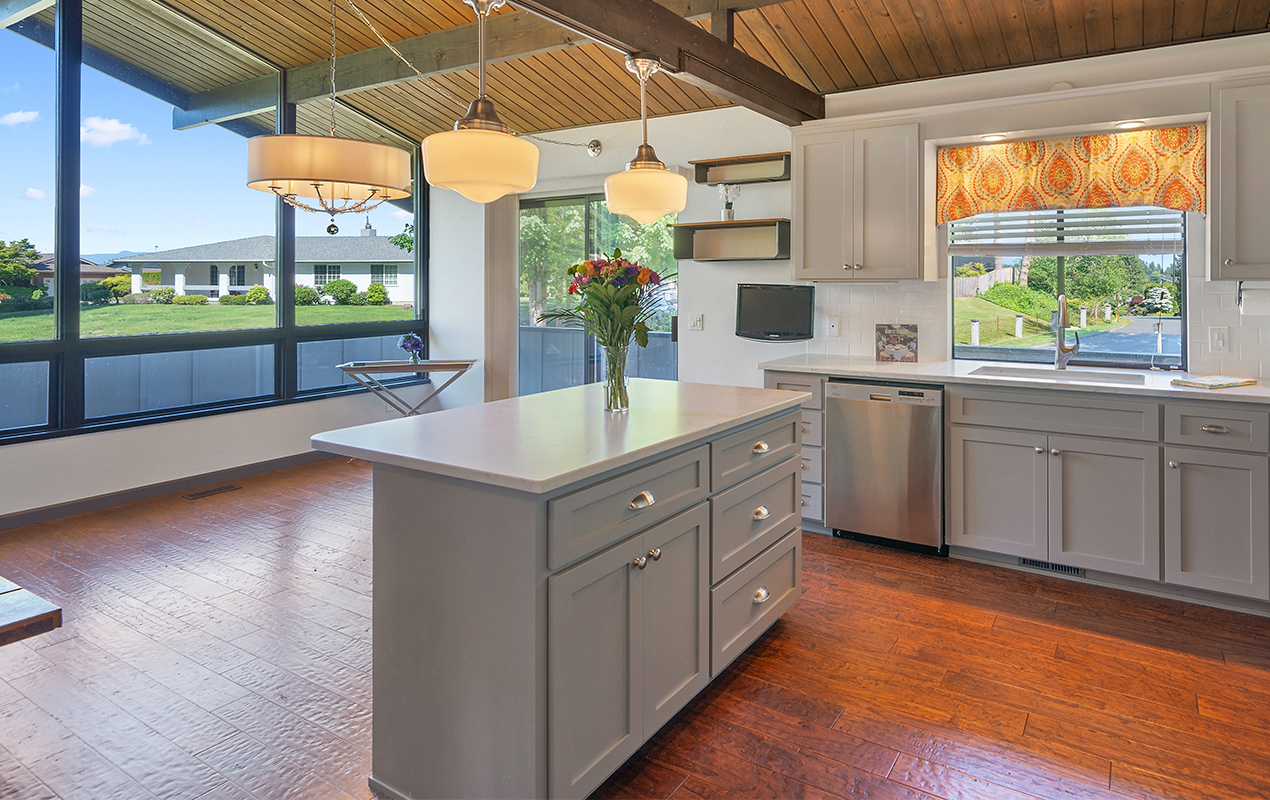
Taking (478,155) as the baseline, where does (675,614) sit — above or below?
below

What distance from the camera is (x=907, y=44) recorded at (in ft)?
13.7

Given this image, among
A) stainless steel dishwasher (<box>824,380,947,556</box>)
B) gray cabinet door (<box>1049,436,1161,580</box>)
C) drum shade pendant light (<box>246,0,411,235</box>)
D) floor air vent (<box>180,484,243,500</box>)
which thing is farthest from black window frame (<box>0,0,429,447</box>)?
gray cabinet door (<box>1049,436,1161,580</box>)

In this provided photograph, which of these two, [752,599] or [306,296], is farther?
[306,296]

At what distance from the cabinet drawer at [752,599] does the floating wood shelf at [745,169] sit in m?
2.61

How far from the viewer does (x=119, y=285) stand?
4961mm

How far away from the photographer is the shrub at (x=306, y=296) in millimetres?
6016

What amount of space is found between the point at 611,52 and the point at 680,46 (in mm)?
1775

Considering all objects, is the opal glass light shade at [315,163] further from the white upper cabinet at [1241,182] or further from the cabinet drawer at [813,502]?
the white upper cabinet at [1241,182]

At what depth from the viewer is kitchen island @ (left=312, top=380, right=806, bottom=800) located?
1.81m

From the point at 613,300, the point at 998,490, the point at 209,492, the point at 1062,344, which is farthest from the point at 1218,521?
the point at 209,492

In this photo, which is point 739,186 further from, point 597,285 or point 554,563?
point 554,563

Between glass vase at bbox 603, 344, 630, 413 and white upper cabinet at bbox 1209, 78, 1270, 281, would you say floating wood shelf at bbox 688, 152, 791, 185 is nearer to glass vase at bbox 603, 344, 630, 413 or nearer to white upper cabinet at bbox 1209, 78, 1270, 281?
white upper cabinet at bbox 1209, 78, 1270, 281

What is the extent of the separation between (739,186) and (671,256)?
84 centimetres

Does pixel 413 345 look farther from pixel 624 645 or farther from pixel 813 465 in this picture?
pixel 624 645
